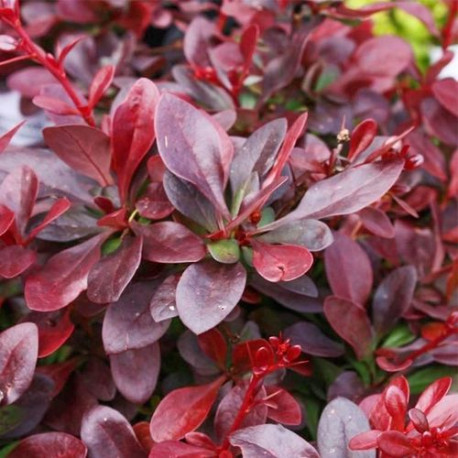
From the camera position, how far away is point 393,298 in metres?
0.72

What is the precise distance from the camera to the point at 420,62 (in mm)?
1516

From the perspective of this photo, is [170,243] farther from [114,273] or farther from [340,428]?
[340,428]

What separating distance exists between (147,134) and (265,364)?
25 cm

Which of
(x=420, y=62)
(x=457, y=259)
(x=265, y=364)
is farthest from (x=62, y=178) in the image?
(x=420, y=62)

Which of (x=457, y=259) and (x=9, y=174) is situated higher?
(x=9, y=174)

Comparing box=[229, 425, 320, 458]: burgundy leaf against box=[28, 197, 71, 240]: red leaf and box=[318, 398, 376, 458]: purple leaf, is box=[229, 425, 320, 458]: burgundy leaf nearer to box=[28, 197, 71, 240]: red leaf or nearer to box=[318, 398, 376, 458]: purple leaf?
box=[318, 398, 376, 458]: purple leaf

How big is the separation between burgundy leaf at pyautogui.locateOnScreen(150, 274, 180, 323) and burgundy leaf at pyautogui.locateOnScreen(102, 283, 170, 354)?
20mm

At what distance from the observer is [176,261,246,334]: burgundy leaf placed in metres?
0.54

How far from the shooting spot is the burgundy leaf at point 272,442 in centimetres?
52

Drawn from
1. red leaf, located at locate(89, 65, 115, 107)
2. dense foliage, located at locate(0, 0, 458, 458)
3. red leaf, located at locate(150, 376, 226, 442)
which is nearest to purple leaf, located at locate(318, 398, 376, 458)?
dense foliage, located at locate(0, 0, 458, 458)

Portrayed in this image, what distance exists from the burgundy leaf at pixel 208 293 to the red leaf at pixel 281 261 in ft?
0.06

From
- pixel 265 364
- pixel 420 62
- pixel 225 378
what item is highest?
Result: pixel 265 364

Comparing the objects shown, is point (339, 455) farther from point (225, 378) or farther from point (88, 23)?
point (88, 23)

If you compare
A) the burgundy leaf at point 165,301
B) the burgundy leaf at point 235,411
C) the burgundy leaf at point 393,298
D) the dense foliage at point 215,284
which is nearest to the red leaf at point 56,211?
the dense foliage at point 215,284
